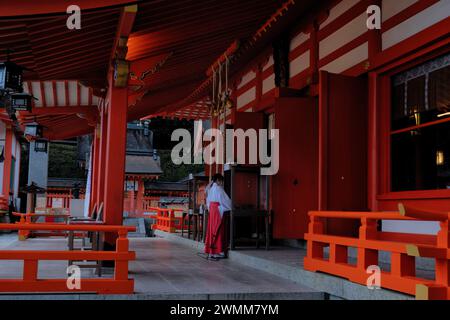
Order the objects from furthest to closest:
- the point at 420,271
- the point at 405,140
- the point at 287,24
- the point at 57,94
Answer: the point at 57,94 → the point at 287,24 → the point at 405,140 → the point at 420,271

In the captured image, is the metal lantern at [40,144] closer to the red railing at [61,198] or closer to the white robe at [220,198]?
the white robe at [220,198]

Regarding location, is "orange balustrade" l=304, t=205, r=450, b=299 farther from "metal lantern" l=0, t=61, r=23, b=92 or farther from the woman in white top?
"metal lantern" l=0, t=61, r=23, b=92

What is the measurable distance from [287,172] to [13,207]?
1482 cm

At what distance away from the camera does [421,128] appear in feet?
20.3

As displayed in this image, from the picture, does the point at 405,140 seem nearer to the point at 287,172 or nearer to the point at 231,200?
the point at 287,172

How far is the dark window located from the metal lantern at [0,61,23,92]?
16.1 feet

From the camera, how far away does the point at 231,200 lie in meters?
8.48

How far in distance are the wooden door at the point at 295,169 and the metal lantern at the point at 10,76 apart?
3.80m

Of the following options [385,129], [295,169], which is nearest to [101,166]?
[295,169]

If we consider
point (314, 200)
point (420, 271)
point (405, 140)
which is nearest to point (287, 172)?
point (314, 200)

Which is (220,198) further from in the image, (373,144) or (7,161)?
(7,161)

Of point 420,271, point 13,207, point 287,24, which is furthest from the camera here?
point 13,207

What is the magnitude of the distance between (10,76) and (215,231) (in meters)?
3.83

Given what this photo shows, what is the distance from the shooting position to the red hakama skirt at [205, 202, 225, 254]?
8430mm
